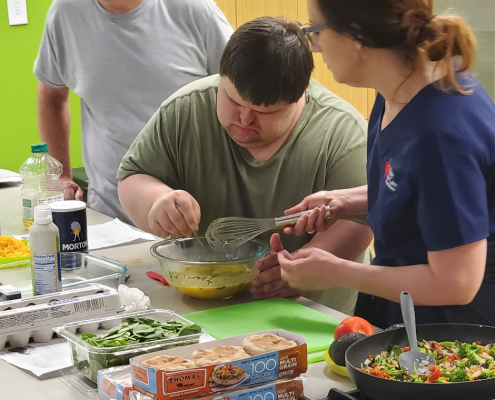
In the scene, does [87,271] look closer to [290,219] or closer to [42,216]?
[42,216]

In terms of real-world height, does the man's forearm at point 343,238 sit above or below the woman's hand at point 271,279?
above

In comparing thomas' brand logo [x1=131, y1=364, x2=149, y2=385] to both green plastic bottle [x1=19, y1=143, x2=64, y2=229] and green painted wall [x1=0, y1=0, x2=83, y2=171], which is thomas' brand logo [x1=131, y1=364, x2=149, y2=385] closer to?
green plastic bottle [x1=19, y1=143, x2=64, y2=229]

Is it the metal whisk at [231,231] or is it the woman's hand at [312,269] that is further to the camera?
the metal whisk at [231,231]

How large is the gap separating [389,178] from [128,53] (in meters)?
1.65

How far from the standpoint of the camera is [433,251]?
1134 mm

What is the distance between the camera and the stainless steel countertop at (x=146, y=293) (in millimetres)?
1134

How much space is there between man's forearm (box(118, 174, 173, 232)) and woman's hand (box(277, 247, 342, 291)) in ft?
1.50

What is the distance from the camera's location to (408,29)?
1.16 m

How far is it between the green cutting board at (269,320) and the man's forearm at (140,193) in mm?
354

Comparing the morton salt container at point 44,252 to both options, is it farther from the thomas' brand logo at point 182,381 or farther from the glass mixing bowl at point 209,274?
the thomas' brand logo at point 182,381

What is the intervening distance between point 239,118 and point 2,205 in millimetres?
1352

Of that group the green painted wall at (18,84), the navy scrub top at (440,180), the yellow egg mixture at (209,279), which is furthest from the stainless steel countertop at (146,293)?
the green painted wall at (18,84)

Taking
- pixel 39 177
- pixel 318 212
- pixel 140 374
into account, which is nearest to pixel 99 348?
pixel 140 374

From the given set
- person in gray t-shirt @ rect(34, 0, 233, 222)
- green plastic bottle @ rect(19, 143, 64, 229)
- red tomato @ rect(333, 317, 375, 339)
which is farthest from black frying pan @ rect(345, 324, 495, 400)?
person in gray t-shirt @ rect(34, 0, 233, 222)
